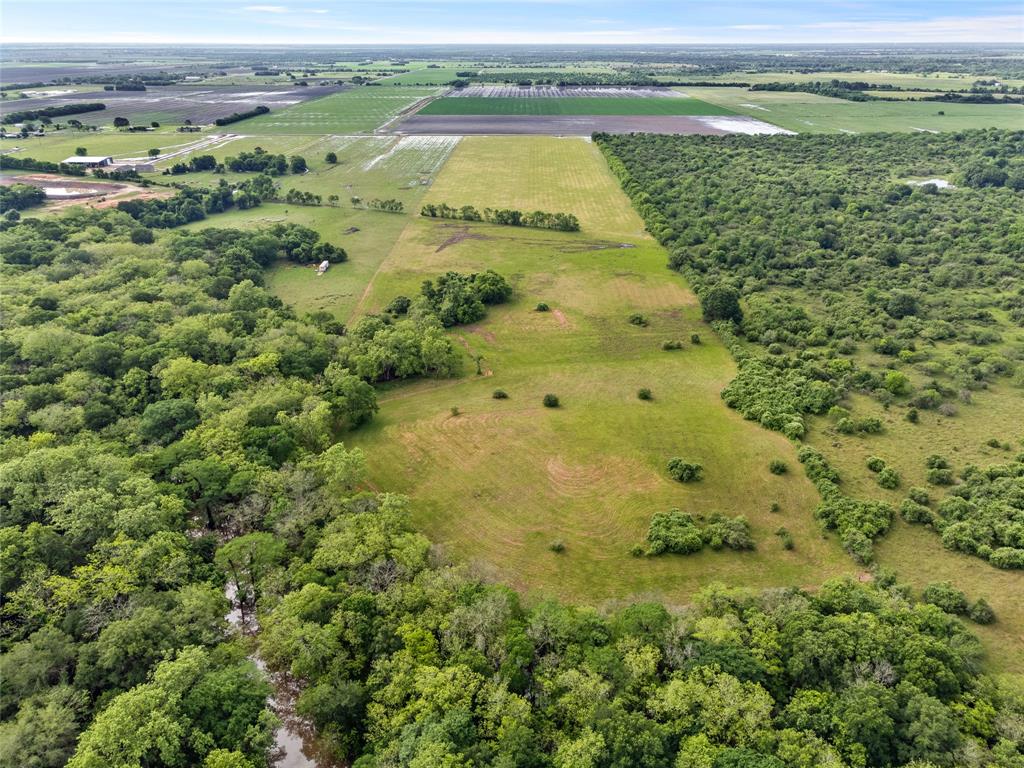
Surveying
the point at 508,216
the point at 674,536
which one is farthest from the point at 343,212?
the point at 674,536

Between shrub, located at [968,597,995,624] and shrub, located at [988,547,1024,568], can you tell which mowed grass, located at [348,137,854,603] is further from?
shrub, located at [988,547,1024,568]

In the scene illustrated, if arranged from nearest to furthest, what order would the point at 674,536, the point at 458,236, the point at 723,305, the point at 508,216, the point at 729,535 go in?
the point at 674,536 → the point at 729,535 → the point at 723,305 → the point at 458,236 → the point at 508,216

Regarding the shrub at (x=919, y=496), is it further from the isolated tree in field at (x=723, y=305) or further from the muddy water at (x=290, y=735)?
the muddy water at (x=290, y=735)

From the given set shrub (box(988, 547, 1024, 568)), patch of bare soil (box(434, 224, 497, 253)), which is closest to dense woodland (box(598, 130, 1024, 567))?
shrub (box(988, 547, 1024, 568))

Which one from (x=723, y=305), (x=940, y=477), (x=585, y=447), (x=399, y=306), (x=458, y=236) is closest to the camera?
(x=940, y=477)

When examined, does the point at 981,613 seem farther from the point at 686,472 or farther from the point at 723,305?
the point at 723,305

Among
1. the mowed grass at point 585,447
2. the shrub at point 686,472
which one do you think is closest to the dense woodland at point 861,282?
the mowed grass at point 585,447

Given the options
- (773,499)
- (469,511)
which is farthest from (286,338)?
(773,499)
